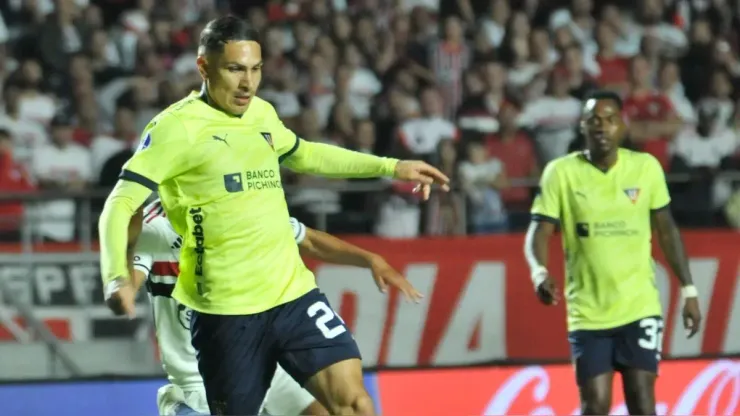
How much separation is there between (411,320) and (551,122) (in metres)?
2.59

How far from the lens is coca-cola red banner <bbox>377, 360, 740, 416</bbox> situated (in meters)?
8.67

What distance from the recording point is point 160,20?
13.2m

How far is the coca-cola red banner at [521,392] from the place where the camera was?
341 inches

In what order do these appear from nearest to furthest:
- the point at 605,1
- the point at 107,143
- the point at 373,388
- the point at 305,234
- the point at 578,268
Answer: the point at 305,234 < the point at 578,268 < the point at 373,388 < the point at 107,143 < the point at 605,1

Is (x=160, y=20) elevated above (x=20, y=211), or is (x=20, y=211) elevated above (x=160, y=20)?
(x=160, y=20)

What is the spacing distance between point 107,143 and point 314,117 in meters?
Answer: 1.68

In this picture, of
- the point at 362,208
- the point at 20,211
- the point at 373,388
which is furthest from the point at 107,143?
the point at 373,388

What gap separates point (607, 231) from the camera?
7.77 meters

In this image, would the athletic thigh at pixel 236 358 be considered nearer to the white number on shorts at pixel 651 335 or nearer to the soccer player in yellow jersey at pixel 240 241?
the soccer player in yellow jersey at pixel 240 241

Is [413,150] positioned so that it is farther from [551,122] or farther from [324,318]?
[324,318]

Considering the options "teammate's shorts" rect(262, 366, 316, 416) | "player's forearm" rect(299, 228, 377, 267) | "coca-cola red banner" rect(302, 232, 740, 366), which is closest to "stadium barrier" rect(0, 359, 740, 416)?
"coca-cola red banner" rect(302, 232, 740, 366)

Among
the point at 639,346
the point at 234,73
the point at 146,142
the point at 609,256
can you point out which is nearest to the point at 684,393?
the point at 639,346

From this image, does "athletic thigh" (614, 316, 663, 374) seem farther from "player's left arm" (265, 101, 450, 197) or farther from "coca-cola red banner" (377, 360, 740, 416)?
"player's left arm" (265, 101, 450, 197)

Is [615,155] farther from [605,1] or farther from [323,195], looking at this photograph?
[605,1]
